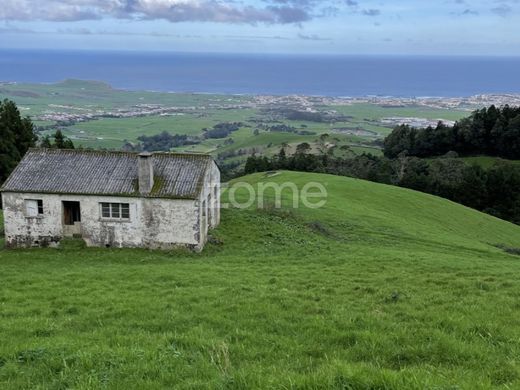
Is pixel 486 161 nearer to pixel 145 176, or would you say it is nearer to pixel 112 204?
pixel 145 176

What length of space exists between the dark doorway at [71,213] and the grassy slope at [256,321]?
245 cm

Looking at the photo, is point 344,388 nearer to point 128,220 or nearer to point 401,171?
point 128,220

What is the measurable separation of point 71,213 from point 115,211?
3355 mm

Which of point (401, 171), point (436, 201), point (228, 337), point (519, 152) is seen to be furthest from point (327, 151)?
point (228, 337)

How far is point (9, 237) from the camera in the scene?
102ft

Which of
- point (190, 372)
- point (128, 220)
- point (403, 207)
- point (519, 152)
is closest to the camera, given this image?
point (190, 372)

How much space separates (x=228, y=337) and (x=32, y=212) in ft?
79.9

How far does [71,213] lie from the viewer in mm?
31609

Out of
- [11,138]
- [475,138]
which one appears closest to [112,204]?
[11,138]

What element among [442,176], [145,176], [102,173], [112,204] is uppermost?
[145,176]

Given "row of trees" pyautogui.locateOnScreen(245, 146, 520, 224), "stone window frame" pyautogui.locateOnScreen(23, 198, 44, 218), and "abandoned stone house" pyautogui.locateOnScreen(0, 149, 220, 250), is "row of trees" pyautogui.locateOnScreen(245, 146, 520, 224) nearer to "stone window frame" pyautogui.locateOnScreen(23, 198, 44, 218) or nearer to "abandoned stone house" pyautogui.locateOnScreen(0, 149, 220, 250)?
"abandoned stone house" pyautogui.locateOnScreen(0, 149, 220, 250)

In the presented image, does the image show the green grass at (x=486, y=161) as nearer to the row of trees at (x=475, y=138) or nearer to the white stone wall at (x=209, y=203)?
the row of trees at (x=475, y=138)

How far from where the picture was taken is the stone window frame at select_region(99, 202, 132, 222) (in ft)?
99.4

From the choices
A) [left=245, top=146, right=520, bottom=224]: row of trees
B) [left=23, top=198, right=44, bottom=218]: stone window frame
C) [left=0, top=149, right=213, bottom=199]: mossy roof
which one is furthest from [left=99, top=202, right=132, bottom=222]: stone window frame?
[left=245, top=146, right=520, bottom=224]: row of trees
